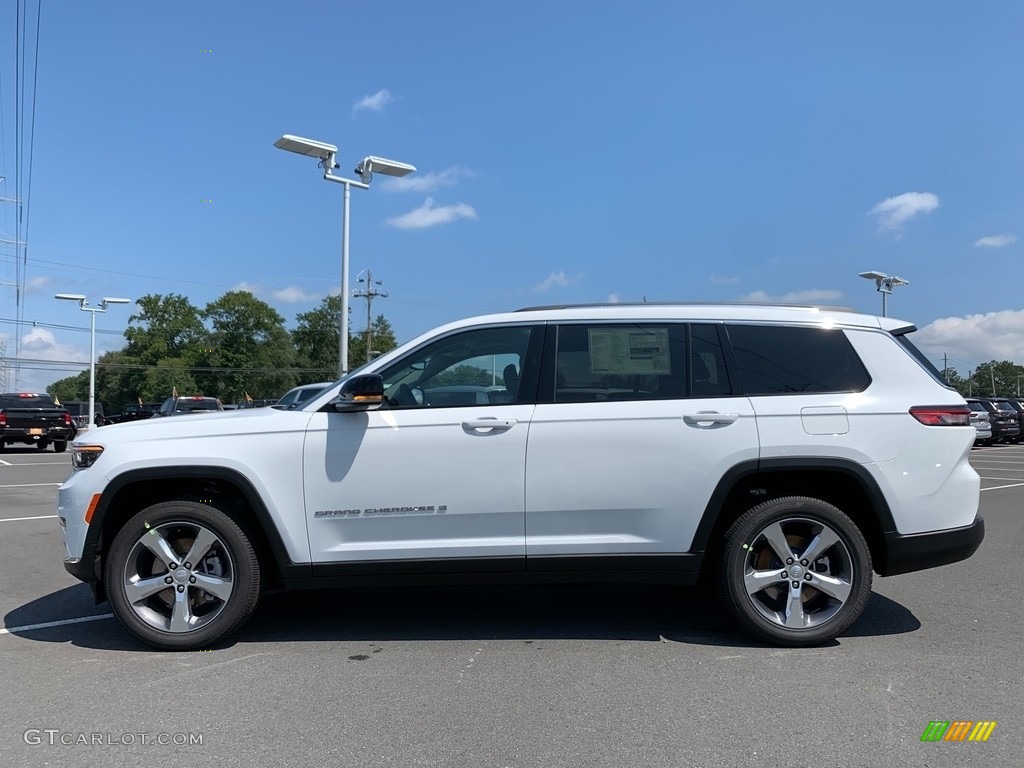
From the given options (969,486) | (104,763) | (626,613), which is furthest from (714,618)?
(104,763)

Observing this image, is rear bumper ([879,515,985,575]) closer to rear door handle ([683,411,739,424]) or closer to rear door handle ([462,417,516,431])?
rear door handle ([683,411,739,424])

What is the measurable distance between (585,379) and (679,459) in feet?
2.28

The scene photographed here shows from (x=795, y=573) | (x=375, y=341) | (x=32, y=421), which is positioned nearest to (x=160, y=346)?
(x=375, y=341)

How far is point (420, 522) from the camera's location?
14.1 feet

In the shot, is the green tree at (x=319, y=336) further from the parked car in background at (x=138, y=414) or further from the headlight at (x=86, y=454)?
the headlight at (x=86, y=454)

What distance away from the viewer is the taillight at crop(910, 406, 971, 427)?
14.5ft

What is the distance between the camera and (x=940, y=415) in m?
4.43

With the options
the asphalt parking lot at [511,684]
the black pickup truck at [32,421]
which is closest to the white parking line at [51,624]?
the asphalt parking lot at [511,684]

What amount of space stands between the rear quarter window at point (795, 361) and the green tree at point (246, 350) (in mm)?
86904

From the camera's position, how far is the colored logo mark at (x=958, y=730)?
130 inches

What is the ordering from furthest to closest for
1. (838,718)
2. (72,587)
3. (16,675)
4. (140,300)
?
1. (140,300)
2. (72,587)
3. (16,675)
4. (838,718)

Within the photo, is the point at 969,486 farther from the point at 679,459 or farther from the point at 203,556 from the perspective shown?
the point at 203,556

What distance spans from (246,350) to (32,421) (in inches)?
2755

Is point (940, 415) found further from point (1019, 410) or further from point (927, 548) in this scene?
point (1019, 410)
